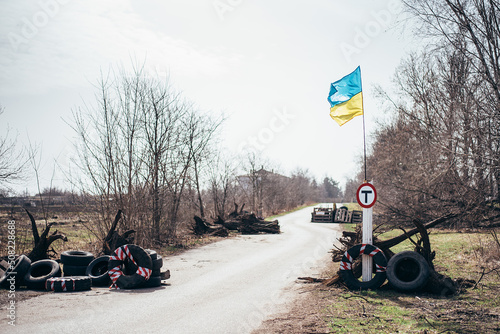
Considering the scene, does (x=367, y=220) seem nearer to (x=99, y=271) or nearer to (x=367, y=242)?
(x=367, y=242)

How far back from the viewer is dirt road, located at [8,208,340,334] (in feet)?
21.6

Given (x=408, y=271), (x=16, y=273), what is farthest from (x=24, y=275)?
(x=408, y=271)

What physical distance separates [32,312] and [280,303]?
4.47 meters

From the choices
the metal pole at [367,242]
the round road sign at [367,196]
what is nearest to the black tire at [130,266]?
the metal pole at [367,242]

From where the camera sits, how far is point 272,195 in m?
62.5

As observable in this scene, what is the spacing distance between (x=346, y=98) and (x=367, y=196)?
8.79 ft

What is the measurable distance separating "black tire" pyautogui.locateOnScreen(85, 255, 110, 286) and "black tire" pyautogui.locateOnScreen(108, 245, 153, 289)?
325mm

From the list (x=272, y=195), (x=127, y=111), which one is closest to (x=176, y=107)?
(x=127, y=111)

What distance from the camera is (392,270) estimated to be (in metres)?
8.88

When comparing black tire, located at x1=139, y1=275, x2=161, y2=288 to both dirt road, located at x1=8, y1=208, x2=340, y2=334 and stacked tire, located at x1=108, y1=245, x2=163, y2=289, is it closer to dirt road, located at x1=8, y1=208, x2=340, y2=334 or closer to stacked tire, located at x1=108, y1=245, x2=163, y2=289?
stacked tire, located at x1=108, y1=245, x2=163, y2=289

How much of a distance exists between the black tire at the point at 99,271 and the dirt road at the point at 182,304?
1.82 ft

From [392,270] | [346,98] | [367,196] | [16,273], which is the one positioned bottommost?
[16,273]

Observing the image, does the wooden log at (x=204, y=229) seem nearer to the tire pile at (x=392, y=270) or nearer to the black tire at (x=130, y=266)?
the black tire at (x=130, y=266)

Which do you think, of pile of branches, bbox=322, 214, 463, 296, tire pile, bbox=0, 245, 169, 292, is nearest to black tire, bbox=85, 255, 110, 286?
tire pile, bbox=0, 245, 169, 292
